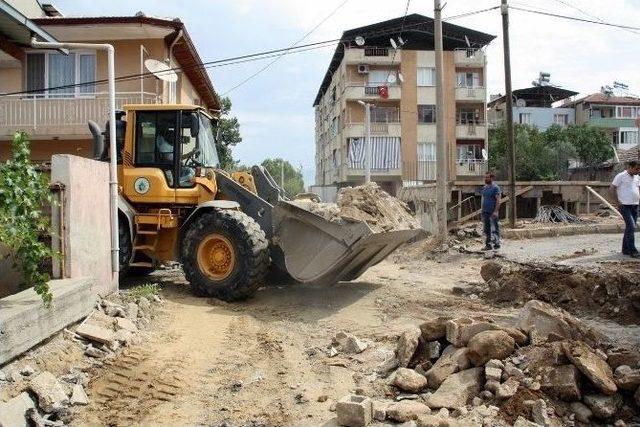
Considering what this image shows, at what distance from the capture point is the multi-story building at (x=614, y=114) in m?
64.5

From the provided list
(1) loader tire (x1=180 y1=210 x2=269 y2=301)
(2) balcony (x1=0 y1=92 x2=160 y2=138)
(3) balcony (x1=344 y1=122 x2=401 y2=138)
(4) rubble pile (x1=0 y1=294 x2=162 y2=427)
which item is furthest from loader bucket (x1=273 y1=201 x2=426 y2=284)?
(3) balcony (x1=344 y1=122 x2=401 y2=138)

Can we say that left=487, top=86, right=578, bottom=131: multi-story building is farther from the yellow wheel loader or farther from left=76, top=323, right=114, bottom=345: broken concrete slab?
left=76, top=323, right=114, bottom=345: broken concrete slab

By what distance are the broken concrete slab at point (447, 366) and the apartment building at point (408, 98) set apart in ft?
132

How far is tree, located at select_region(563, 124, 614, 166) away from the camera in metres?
50.9

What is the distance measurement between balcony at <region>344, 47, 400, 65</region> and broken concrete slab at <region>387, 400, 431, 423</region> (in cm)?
4211

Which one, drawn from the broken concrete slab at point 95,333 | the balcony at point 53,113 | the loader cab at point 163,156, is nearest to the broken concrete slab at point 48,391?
the broken concrete slab at point 95,333

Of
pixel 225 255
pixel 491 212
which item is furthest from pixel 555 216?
pixel 225 255

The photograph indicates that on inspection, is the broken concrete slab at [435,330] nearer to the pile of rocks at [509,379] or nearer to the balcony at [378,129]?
the pile of rocks at [509,379]

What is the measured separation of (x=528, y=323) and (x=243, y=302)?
13.9 feet

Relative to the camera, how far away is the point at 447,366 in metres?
5.08

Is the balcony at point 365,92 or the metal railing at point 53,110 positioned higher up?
the balcony at point 365,92

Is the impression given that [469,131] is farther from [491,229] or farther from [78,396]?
[78,396]

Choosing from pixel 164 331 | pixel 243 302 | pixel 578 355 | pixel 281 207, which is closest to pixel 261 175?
pixel 281 207

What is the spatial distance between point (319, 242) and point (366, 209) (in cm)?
82
